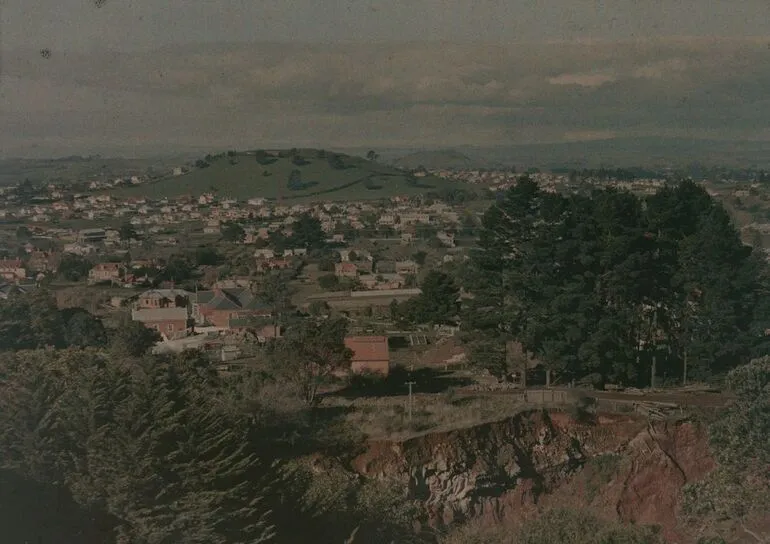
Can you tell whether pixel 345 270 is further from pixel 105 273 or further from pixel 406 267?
pixel 105 273

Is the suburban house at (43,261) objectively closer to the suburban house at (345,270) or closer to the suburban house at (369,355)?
the suburban house at (345,270)

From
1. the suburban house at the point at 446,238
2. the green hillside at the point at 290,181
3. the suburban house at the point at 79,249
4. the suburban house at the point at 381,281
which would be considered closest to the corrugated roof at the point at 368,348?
the suburban house at the point at 381,281

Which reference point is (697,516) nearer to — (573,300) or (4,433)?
(573,300)

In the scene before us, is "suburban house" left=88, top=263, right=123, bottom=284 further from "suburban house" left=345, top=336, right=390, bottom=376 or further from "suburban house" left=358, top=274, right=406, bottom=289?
"suburban house" left=345, top=336, right=390, bottom=376

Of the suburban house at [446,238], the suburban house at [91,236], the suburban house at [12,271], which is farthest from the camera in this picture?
the suburban house at [91,236]

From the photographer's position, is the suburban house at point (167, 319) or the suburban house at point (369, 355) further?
the suburban house at point (167, 319)

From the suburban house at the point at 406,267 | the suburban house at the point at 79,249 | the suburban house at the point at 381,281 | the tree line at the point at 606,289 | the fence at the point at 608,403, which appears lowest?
the suburban house at the point at 406,267

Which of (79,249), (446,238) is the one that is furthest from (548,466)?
(79,249)
